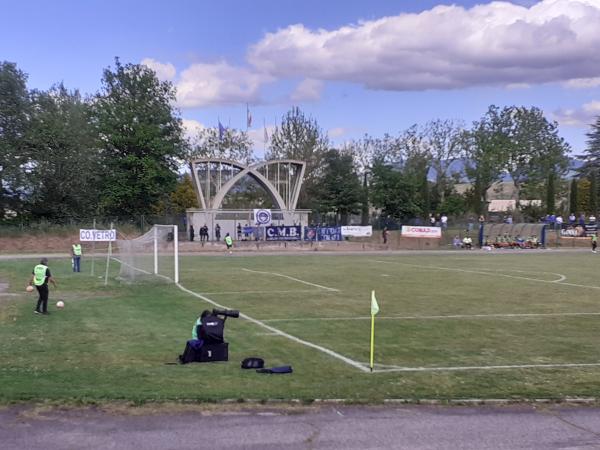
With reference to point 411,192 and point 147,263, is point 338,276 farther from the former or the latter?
point 411,192

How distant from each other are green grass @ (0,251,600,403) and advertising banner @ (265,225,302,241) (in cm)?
3087

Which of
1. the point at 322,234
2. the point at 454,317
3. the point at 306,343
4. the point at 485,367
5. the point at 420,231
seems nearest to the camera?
the point at 485,367

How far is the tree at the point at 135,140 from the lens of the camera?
68812 mm

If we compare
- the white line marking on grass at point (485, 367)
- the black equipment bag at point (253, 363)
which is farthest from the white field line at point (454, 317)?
the white line marking on grass at point (485, 367)

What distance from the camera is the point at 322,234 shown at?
61.6 metres

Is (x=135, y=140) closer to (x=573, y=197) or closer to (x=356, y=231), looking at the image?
(x=356, y=231)

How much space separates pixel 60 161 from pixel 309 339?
188 feet

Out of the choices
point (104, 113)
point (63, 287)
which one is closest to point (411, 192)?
point (104, 113)

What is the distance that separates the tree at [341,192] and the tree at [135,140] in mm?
19562

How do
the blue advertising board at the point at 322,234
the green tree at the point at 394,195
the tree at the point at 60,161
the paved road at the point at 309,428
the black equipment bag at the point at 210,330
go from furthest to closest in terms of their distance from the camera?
the green tree at the point at 394,195, the tree at the point at 60,161, the blue advertising board at the point at 322,234, the black equipment bag at the point at 210,330, the paved road at the point at 309,428

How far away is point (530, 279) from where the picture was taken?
30.2m

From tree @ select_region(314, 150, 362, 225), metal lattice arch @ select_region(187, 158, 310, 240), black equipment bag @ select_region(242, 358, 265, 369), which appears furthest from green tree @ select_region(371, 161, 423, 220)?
black equipment bag @ select_region(242, 358, 265, 369)

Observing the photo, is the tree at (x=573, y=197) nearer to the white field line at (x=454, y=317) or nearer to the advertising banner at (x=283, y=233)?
the advertising banner at (x=283, y=233)

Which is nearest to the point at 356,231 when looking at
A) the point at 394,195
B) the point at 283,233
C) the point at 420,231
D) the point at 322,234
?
the point at 322,234
